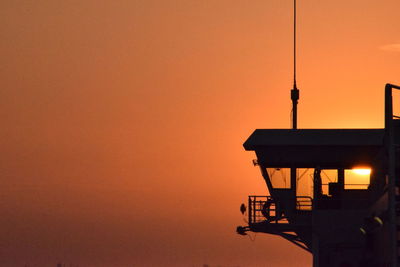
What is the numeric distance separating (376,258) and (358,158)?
9.50m

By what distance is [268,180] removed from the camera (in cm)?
6109

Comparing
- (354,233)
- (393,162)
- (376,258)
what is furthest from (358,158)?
(393,162)

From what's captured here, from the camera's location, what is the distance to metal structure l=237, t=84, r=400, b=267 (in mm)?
52969

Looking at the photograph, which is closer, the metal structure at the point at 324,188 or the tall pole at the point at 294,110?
the metal structure at the point at 324,188

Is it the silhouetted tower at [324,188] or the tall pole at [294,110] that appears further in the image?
the tall pole at [294,110]

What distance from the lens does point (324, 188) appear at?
189 feet

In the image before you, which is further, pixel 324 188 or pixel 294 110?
pixel 294 110

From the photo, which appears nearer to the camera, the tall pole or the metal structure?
the metal structure

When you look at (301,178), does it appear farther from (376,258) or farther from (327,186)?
(376,258)

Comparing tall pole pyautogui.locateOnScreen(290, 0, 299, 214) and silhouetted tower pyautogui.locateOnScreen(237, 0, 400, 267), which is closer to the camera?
silhouetted tower pyautogui.locateOnScreen(237, 0, 400, 267)

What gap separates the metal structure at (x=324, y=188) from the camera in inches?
2085

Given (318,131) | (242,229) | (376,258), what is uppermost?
(318,131)

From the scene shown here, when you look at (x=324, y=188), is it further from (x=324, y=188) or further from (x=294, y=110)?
(x=294, y=110)

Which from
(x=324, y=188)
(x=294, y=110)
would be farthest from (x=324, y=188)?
(x=294, y=110)
